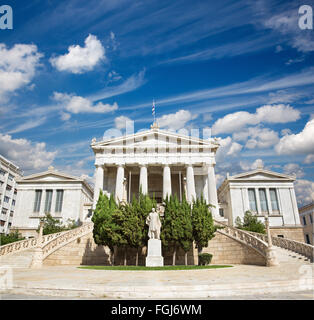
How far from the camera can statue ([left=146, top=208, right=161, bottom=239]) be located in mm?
20781

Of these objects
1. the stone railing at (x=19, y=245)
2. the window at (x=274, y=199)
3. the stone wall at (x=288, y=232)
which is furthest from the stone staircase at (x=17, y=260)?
the window at (x=274, y=199)

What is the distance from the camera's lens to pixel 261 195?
157ft

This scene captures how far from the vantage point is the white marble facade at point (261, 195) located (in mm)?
46469

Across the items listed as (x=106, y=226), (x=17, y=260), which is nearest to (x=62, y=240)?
(x=17, y=260)

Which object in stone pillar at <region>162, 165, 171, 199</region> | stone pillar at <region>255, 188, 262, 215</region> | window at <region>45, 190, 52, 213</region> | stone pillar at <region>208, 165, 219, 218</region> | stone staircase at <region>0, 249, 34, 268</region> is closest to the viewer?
stone staircase at <region>0, 249, 34, 268</region>

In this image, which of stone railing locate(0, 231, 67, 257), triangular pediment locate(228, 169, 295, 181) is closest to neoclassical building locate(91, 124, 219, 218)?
triangular pediment locate(228, 169, 295, 181)

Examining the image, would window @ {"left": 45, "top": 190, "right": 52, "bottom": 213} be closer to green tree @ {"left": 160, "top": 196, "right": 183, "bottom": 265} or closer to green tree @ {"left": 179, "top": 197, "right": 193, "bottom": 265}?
green tree @ {"left": 160, "top": 196, "right": 183, "bottom": 265}

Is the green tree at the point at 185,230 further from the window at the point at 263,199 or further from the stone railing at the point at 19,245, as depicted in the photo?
the window at the point at 263,199

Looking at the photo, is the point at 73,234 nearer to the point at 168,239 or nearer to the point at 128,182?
the point at 168,239

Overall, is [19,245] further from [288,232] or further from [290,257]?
[288,232]

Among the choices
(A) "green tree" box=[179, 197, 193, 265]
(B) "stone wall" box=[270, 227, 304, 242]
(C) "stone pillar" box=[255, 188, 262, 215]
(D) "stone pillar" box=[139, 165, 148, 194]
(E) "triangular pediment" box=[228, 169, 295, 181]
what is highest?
(E) "triangular pediment" box=[228, 169, 295, 181]

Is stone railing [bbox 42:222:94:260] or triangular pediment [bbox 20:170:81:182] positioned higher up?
triangular pediment [bbox 20:170:81:182]

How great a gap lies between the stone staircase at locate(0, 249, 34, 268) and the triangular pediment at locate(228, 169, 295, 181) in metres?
35.0
